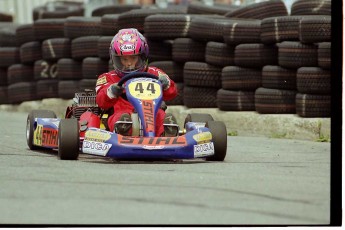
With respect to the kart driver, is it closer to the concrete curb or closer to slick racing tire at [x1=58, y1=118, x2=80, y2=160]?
slick racing tire at [x1=58, y1=118, x2=80, y2=160]

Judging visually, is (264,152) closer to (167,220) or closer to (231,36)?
(231,36)

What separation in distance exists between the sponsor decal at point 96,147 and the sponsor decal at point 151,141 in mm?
121

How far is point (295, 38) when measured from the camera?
1104 cm

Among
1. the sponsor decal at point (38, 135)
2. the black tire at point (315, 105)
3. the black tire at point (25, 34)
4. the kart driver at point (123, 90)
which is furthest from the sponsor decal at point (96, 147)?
the black tire at point (25, 34)

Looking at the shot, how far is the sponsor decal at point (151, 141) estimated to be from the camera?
A: 7.98 m

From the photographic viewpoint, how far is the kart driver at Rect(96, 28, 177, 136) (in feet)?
28.2

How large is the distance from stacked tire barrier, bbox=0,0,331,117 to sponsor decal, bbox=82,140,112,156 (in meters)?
3.20

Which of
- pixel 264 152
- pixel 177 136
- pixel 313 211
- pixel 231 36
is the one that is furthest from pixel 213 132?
pixel 231 36

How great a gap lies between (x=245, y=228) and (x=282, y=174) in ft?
7.83

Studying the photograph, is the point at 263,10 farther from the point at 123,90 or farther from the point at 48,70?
the point at 123,90

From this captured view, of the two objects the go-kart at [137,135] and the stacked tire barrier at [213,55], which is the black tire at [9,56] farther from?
the go-kart at [137,135]

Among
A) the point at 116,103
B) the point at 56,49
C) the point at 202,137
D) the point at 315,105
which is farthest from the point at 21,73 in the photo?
the point at 202,137

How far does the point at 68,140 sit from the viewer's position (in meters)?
8.18

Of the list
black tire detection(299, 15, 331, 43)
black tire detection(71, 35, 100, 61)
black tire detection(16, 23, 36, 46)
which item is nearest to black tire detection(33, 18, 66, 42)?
black tire detection(16, 23, 36, 46)
